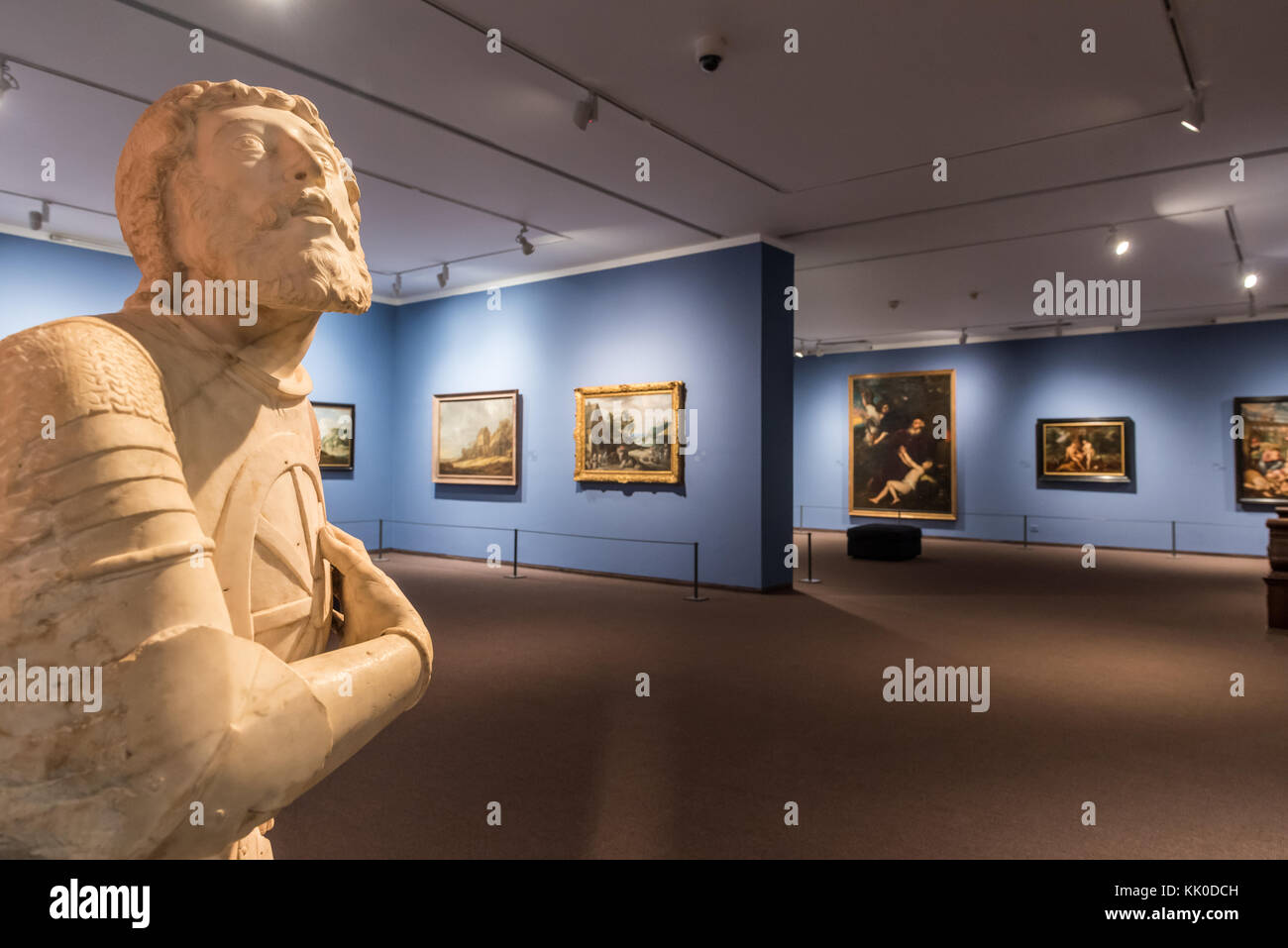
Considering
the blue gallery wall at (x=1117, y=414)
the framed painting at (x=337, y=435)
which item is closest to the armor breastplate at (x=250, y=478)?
the framed painting at (x=337, y=435)

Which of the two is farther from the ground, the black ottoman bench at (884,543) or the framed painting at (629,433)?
the framed painting at (629,433)

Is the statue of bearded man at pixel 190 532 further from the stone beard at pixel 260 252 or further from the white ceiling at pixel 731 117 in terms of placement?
the white ceiling at pixel 731 117

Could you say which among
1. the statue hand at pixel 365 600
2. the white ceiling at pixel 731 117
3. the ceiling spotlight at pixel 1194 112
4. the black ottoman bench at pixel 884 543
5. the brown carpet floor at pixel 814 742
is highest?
the white ceiling at pixel 731 117

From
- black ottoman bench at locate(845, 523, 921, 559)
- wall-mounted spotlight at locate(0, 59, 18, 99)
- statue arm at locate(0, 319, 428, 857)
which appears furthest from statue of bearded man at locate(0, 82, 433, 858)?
black ottoman bench at locate(845, 523, 921, 559)

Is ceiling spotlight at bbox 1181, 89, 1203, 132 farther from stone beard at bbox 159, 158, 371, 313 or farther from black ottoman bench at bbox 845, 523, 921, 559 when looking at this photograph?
black ottoman bench at bbox 845, 523, 921, 559

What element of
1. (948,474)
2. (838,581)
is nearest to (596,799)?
(838,581)

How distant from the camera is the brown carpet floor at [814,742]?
352 cm

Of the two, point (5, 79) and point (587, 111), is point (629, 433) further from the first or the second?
point (5, 79)

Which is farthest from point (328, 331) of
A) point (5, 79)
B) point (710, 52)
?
point (710, 52)

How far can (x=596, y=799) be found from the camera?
→ 3.86 m

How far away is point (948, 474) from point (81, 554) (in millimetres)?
18650

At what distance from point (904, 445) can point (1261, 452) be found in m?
6.58

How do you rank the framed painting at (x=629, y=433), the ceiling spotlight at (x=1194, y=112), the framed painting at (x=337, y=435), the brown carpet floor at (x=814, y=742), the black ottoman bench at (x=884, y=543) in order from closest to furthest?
the brown carpet floor at (x=814, y=742) < the ceiling spotlight at (x=1194, y=112) < the framed painting at (x=629, y=433) < the framed painting at (x=337, y=435) < the black ottoman bench at (x=884, y=543)

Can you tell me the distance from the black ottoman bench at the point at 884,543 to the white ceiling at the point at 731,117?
5230 mm
